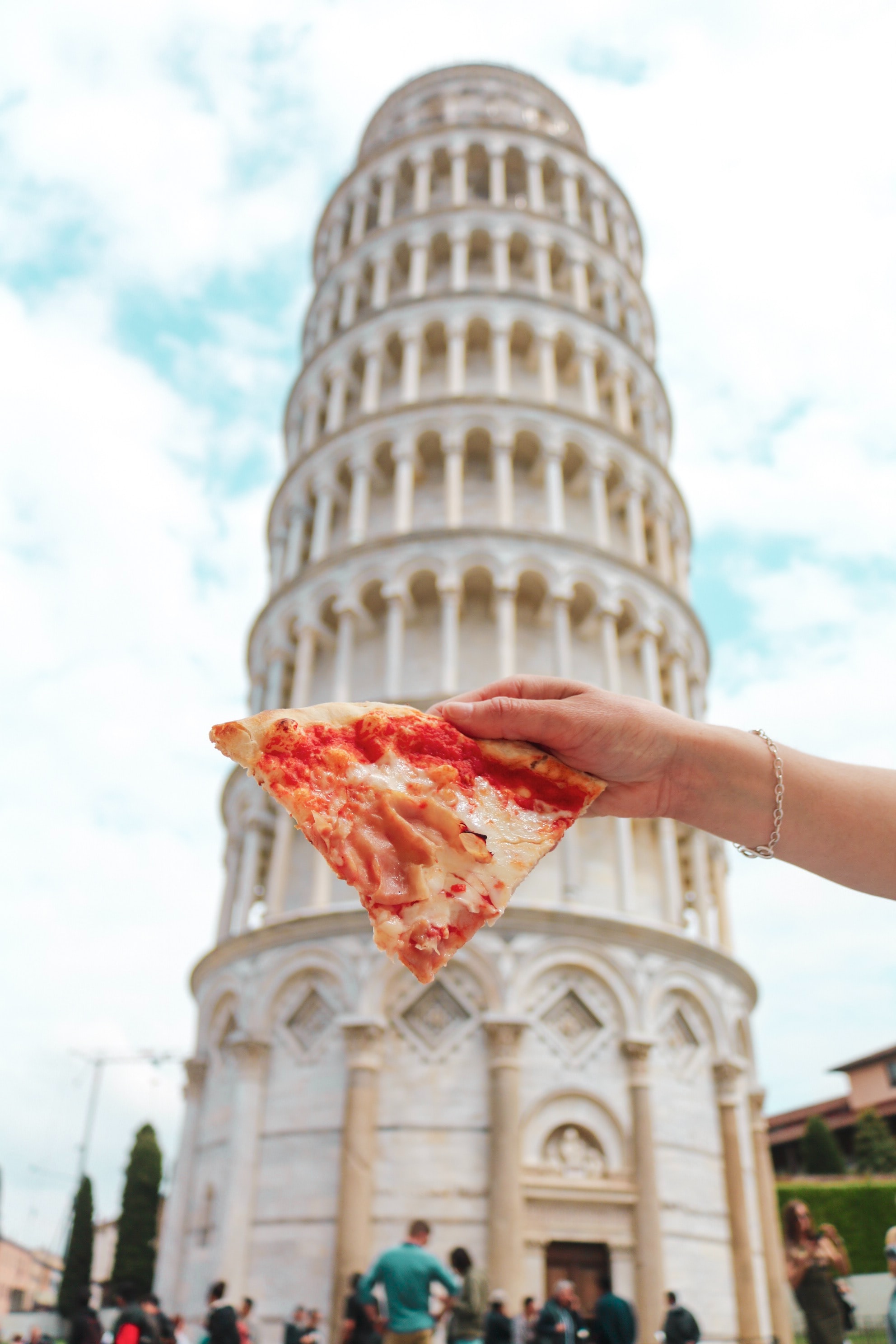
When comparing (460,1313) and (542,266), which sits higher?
(542,266)

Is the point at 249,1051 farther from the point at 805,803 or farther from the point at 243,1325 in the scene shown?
the point at 805,803

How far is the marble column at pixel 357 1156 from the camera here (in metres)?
14.2

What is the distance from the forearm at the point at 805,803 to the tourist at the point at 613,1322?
10.5 meters

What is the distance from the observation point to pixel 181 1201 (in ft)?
57.4

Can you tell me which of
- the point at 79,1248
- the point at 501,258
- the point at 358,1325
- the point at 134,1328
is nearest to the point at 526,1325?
the point at 358,1325

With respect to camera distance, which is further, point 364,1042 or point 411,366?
point 411,366

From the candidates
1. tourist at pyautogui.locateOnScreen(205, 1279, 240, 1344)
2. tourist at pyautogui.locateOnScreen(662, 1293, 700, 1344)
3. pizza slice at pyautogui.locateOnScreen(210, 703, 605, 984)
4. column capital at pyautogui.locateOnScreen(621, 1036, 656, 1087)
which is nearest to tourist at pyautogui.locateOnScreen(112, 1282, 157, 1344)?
tourist at pyautogui.locateOnScreen(205, 1279, 240, 1344)

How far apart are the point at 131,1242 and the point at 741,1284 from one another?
84.2ft

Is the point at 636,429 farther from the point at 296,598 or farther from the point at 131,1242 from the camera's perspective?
the point at 131,1242

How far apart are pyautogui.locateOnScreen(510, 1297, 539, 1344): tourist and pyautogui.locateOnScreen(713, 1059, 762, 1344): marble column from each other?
5161 millimetres

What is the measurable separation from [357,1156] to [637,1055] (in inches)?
184

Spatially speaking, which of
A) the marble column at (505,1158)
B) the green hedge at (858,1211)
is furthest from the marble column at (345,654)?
the green hedge at (858,1211)

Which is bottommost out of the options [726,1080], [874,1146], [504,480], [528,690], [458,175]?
[528,690]

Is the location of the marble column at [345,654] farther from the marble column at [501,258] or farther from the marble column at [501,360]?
the marble column at [501,258]
